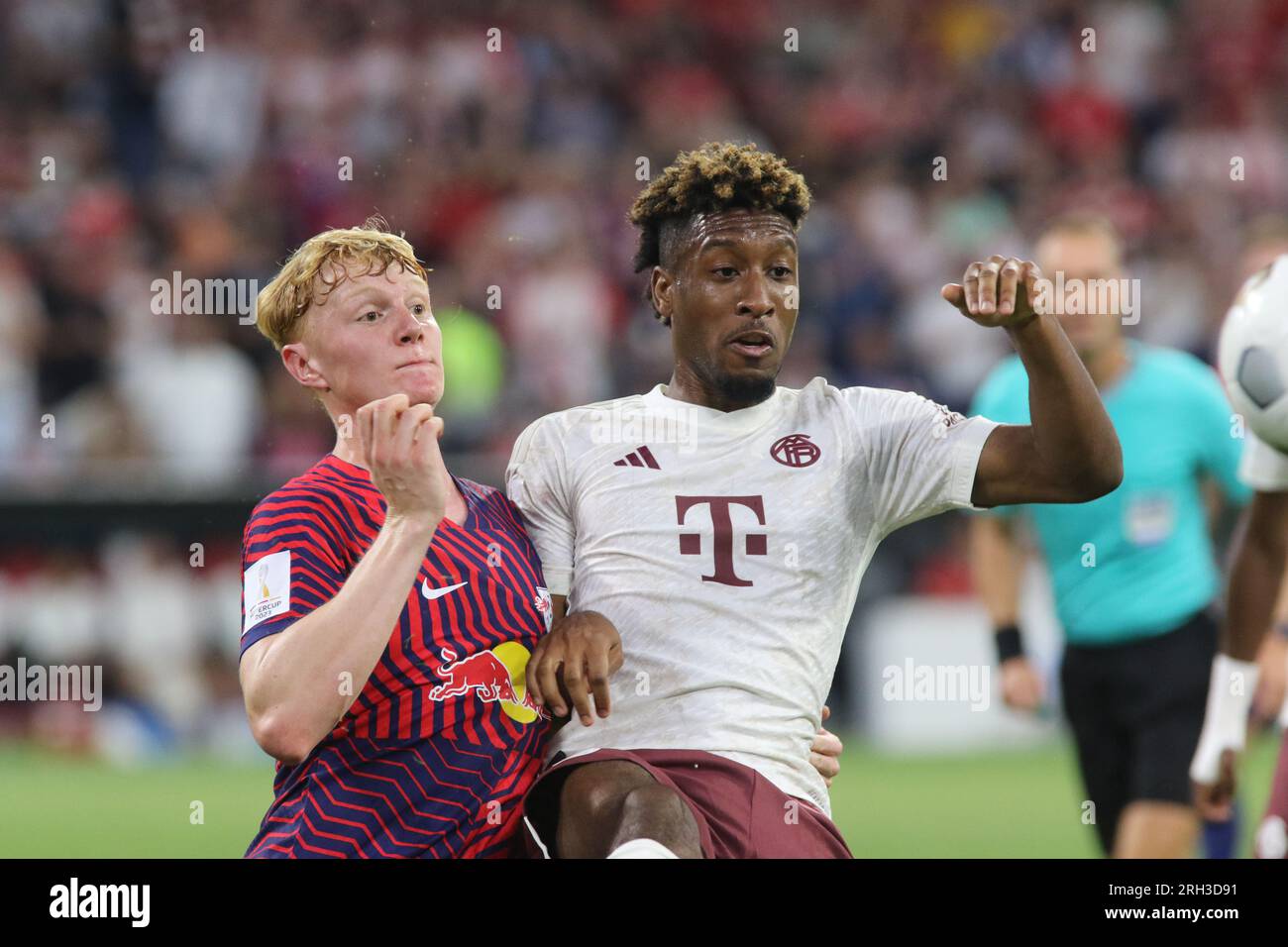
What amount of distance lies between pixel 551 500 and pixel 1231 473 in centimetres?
316

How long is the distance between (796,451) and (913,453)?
0.81 feet

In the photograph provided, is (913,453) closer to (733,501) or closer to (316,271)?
(733,501)

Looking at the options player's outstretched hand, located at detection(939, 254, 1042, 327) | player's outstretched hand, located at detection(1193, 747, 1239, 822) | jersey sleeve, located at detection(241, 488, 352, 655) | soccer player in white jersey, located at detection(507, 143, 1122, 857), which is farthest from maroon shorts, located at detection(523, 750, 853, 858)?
player's outstretched hand, located at detection(1193, 747, 1239, 822)

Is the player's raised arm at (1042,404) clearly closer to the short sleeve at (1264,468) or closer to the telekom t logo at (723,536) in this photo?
the telekom t logo at (723,536)

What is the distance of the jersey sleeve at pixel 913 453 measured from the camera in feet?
11.5

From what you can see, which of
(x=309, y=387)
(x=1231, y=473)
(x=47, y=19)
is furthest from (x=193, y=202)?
(x=309, y=387)

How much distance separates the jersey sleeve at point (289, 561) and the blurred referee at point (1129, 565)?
3.25 metres

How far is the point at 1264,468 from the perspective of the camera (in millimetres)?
4055

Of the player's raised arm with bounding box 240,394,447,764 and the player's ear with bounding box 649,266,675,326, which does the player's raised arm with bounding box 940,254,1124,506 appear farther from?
the player's raised arm with bounding box 240,394,447,764

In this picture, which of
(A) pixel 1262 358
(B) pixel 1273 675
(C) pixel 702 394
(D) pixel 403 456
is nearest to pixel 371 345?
(D) pixel 403 456

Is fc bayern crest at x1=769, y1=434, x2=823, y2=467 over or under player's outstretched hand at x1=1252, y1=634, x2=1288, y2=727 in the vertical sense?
over

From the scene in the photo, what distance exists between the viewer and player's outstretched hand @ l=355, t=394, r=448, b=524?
307 cm

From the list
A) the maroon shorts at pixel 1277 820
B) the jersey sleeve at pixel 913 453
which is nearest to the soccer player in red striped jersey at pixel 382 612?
the jersey sleeve at pixel 913 453
